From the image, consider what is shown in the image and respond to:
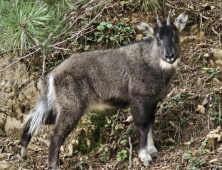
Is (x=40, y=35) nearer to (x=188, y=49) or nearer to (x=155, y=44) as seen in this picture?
(x=155, y=44)

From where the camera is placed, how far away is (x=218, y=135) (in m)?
5.27

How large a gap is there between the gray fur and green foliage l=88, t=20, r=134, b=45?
1.28 metres

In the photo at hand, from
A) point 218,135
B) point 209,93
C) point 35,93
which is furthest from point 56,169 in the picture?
point 209,93

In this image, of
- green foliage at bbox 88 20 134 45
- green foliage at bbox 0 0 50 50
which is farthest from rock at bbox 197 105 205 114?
green foliage at bbox 0 0 50 50

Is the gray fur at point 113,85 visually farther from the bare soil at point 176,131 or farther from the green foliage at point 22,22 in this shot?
the green foliage at point 22,22

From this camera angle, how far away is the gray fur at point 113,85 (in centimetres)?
556

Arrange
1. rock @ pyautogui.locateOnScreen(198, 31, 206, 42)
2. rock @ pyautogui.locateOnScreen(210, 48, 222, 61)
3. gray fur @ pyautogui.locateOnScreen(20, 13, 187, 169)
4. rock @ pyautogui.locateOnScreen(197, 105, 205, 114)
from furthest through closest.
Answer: rock @ pyautogui.locateOnScreen(198, 31, 206, 42), rock @ pyautogui.locateOnScreen(210, 48, 222, 61), rock @ pyautogui.locateOnScreen(197, 105, 205, 114), gray fur @ pyautogui.locateOnScreen(20, 13, 187, 169)

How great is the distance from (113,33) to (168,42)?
2256 millimetres

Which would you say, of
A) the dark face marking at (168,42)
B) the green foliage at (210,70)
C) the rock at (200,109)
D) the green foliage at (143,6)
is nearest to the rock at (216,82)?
the green foliage at (210,70)

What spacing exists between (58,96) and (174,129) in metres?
2.00

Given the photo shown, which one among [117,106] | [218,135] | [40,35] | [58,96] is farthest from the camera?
[117,106]

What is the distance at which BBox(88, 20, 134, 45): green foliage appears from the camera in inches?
290

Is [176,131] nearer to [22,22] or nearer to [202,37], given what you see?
[202,37]

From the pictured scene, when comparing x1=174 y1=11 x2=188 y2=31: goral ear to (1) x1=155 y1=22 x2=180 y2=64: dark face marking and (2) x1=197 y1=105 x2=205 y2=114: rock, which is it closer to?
(1) x1=155 y1=22 x2=180 y2=64: dark face marking
